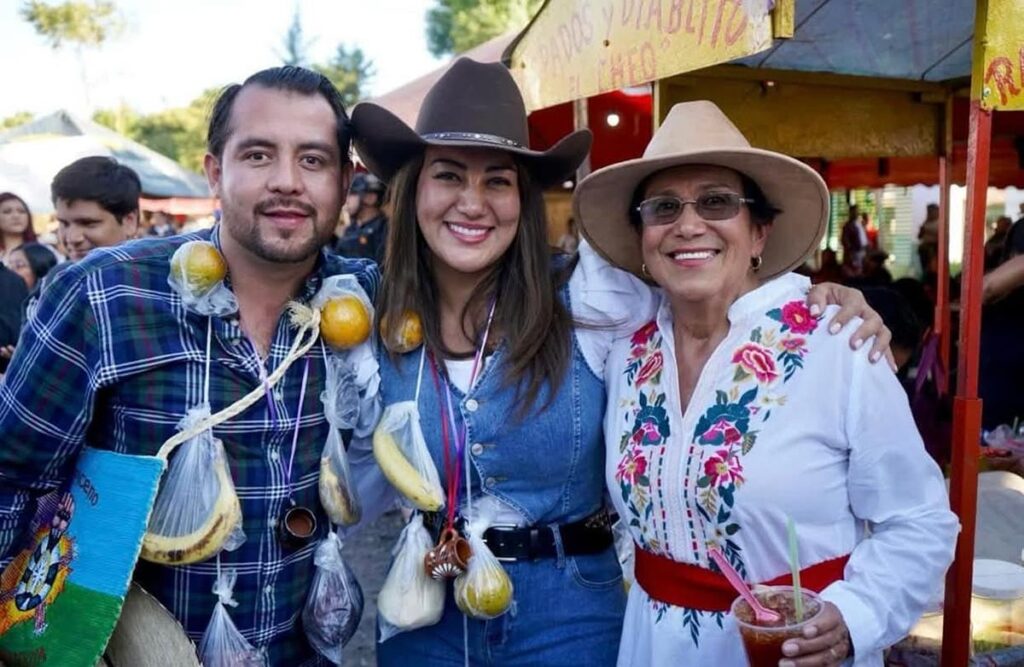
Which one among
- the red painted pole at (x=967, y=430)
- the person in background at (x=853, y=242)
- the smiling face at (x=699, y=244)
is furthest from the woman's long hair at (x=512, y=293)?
the person in background at (x=853, y=242)

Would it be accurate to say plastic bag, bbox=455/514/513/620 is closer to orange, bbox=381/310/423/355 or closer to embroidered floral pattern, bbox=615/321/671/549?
embroidered floral pattern, bbox=615/321/671/549

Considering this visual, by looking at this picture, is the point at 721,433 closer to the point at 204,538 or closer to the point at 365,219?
the point at 204,538

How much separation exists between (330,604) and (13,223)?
16.4ft

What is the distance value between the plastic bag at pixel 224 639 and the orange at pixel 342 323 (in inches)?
22.6

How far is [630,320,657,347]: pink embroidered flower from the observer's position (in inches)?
82.4

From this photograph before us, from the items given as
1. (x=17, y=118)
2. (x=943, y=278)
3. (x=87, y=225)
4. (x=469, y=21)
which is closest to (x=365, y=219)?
(x=87, y=225)

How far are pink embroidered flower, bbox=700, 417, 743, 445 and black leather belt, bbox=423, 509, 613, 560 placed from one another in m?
0.47

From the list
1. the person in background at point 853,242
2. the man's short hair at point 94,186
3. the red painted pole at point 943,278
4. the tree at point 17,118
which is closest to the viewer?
the man's short hair at point 94,186

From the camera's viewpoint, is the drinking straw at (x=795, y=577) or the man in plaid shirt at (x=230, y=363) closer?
the drinking straw at (x=795, y=577)

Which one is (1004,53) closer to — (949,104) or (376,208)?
(949,104)

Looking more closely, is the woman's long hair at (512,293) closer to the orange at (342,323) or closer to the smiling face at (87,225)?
the orange at (342,323)

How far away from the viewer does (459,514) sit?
6.95 feet

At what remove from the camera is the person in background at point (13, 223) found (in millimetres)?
5641

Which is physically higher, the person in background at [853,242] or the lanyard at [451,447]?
the lanyard at [451,447]
